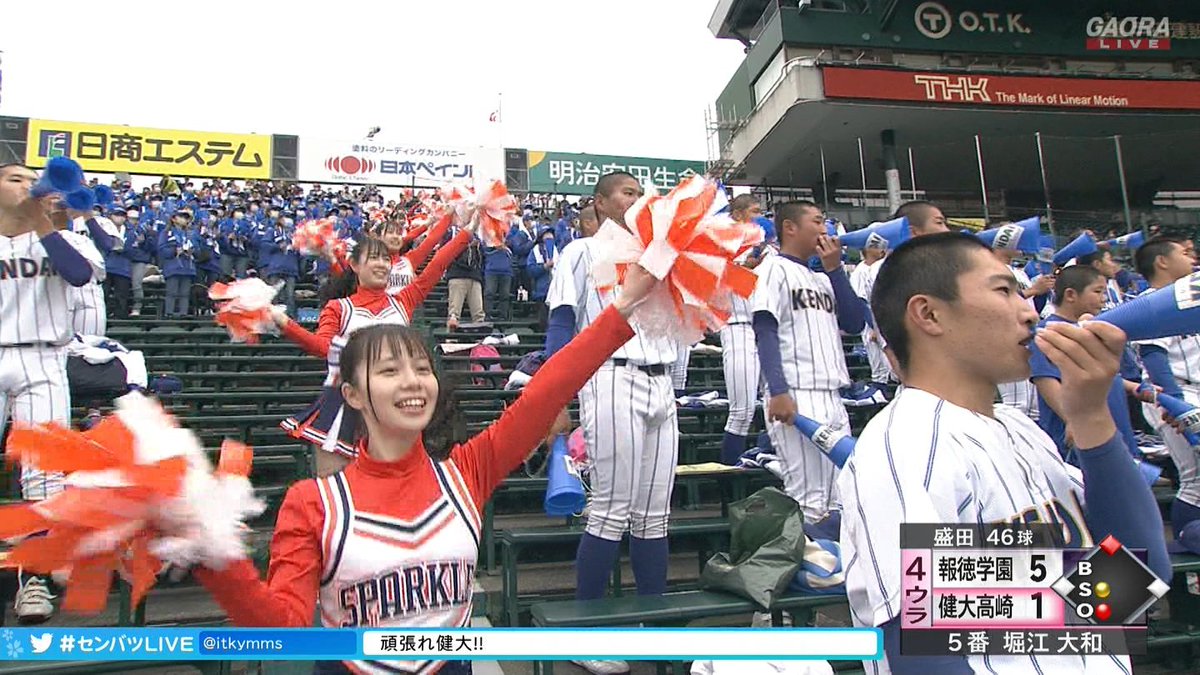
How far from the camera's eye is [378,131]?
27.3 m

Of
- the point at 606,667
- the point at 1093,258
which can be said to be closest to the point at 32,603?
the point at 606,667

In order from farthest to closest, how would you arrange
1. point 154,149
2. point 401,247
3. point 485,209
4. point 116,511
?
point 154,149, point 401,247, point 485,209, point 116,511

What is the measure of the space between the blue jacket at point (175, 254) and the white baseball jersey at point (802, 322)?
9.37m

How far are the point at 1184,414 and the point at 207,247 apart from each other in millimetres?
11957

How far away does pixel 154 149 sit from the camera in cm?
2409

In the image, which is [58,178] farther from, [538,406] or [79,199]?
[538,406]

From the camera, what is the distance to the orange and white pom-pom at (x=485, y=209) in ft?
16.2

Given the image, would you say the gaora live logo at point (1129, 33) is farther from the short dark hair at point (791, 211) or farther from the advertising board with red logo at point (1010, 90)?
the short dark hair at point (791, 211)

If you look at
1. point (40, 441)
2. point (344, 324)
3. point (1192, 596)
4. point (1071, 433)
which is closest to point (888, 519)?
point (1071, 433)

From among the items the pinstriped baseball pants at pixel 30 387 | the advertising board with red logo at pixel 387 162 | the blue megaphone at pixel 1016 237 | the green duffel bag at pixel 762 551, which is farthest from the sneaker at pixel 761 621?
the advertising board with red logo at pixel 387 162

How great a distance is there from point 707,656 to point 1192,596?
12.5 feet

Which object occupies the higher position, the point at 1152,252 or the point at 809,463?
the point at 1152,252

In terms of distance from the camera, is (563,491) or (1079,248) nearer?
(563,491)
